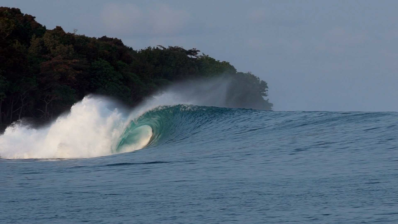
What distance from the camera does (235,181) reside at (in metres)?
16.2

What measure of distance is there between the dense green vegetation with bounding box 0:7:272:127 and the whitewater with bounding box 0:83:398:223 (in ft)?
67.7

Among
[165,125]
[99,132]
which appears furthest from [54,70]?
[99,132]

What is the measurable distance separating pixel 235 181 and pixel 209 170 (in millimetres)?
2421

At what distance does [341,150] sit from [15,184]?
9213mm

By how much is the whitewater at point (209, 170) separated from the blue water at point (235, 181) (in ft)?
0.09

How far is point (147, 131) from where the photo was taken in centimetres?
3262

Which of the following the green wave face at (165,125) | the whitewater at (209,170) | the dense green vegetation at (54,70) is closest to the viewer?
the whitewater at (209,170)

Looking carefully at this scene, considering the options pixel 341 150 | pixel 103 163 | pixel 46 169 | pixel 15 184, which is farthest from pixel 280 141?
pixel 15 184

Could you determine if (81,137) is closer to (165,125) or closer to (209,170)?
(165,125)

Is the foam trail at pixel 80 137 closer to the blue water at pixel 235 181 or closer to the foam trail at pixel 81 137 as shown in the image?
the foam trail at pixel 81 137

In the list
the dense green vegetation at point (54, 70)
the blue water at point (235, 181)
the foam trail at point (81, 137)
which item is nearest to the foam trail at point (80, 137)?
the foam trail at point (81, 137)

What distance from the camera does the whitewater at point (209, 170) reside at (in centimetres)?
1291

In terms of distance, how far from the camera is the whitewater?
1291 centimetres

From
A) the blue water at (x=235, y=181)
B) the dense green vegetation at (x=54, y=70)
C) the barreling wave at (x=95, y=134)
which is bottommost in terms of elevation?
the blue water at (x=235, y=181)
